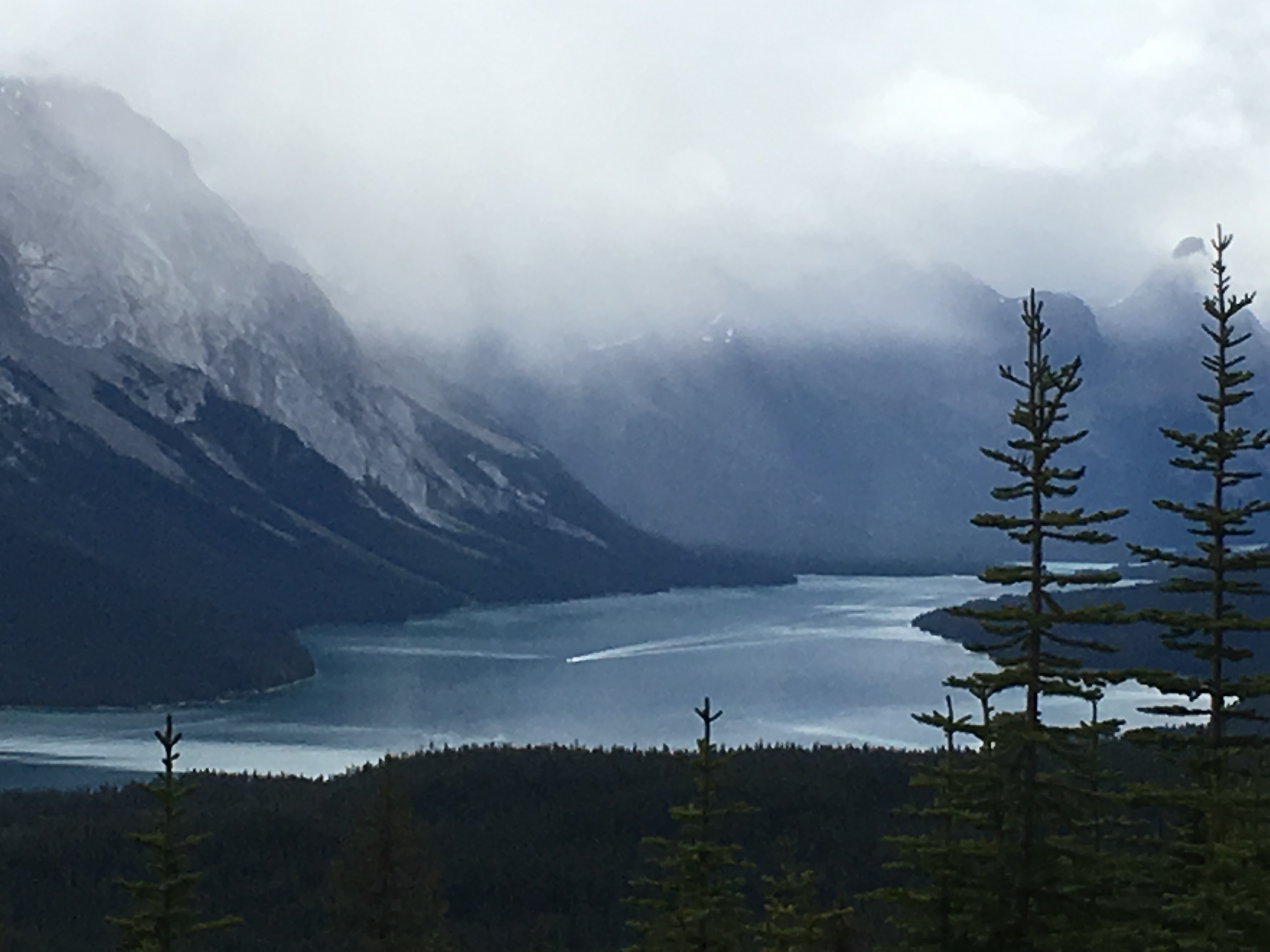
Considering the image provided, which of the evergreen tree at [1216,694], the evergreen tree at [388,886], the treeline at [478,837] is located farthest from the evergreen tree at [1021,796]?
the treeline at [478,837]

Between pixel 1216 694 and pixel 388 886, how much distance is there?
794 inches

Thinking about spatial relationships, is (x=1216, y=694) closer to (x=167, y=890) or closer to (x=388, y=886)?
(x=167, y=890)

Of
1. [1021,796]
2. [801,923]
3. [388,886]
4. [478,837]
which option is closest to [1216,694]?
Answer: [1021,796]

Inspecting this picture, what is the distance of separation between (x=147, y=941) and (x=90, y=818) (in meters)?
89.7

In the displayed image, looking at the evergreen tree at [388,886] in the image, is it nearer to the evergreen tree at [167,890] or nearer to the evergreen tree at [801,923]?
the evergreen tree at [801,923]

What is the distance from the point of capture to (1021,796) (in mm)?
24094

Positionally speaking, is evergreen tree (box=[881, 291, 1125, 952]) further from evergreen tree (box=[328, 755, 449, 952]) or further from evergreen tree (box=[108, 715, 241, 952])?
evergreen tree (box=[328, 755, 449, 952])

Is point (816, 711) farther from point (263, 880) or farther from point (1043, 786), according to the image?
point (1043, 786)

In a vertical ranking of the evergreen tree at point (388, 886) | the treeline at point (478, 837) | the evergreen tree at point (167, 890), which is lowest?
the treeline at point (478, 837)

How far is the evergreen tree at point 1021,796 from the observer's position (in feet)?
77.1

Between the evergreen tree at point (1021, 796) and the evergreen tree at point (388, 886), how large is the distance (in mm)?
17205

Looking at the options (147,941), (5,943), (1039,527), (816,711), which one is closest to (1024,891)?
(1039,527)

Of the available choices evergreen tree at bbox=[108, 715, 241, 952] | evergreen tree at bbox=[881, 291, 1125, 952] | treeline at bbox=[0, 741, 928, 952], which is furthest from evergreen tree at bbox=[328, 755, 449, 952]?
treeline at bbox=[0, 741, 928, 952]

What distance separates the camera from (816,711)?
172m
